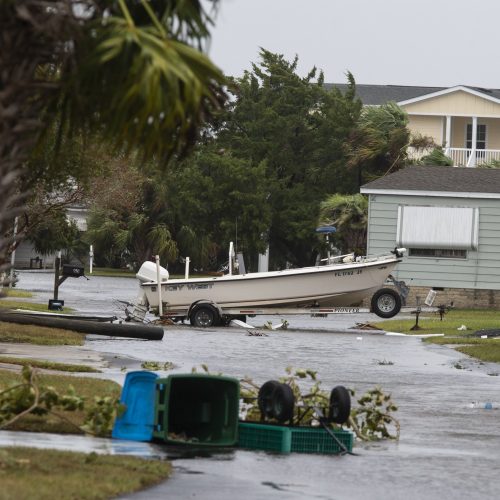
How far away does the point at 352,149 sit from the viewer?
65500 millimetres

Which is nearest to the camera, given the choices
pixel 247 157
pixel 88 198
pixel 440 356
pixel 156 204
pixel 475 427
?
pixel 475 427

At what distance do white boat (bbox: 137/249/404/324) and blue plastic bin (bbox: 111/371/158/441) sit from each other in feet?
77.0

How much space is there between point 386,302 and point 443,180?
12.6 meters

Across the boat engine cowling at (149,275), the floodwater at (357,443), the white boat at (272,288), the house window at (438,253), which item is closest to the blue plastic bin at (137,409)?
the floodwater at (357,443)

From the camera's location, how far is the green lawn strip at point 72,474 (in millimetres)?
10547

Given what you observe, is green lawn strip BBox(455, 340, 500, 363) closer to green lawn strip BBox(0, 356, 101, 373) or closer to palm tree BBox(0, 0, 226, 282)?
green lawn strip BBox(0, 356, 101, 373)

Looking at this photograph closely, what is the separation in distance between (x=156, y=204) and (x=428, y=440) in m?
64.2

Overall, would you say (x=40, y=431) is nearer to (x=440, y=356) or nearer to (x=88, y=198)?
(x=440, y=356)

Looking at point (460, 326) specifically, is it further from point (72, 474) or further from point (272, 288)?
point (72, 474)

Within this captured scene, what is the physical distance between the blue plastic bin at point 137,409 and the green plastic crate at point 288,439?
0.92 meters

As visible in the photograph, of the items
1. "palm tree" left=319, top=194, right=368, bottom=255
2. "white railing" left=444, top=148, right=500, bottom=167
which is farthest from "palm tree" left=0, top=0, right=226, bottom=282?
"white railing" left=444, top=148, right=500, bottom=167

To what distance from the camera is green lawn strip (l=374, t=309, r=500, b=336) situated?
37.5m

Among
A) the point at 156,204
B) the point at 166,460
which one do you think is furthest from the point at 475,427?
the point at 156,204

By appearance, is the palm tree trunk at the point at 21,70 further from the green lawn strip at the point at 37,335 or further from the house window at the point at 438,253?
the house window at the point at 438,253
